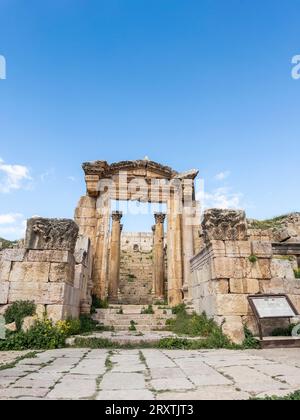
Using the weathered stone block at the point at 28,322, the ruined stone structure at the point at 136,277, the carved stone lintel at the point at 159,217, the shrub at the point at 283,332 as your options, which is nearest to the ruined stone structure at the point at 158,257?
the carved stone lintel at the point at 159,217

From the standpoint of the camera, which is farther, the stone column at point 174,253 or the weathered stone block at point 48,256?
the stone column at point 174,253

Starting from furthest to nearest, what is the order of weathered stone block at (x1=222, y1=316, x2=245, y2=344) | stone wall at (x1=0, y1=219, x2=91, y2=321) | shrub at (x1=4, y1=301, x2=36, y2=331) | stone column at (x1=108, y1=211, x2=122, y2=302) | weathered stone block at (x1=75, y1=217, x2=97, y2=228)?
1. stone column at (x1=108, y1=211, x2=122, y2=302)
2. weathered stone block at (x1=75, y1=217, x2=97, y2=228)
3. stone wall at (x1=0, y1=219, x2=91, y2=321)
4. shrub at (x1=4, y1=301, x2=36, y2=331)
5. weathered stone block at (x1=222, y1=316, x2=245, y2=344)

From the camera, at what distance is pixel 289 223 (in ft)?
62.8

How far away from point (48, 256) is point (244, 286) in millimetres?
4658

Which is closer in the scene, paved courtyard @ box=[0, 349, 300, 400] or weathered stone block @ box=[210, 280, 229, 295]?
paved courtyard @ box=[0, 349, 300, 400]

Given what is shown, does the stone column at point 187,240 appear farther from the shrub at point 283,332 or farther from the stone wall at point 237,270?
the shrub at point 283,332

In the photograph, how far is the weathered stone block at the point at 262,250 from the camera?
7402 millimetres

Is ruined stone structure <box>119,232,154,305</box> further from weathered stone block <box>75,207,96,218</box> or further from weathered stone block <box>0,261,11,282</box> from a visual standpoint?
weathered stone block <box>0,261,11,282</box>

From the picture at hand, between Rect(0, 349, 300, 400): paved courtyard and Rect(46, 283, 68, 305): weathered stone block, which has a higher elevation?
Rect(46, 283, 68, 305): weathered stone block

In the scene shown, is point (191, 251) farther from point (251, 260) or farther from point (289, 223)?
point (289, 223)

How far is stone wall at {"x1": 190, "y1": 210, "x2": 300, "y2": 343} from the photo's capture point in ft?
22.7

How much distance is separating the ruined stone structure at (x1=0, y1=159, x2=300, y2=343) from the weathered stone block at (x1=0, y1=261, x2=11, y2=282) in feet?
0.08

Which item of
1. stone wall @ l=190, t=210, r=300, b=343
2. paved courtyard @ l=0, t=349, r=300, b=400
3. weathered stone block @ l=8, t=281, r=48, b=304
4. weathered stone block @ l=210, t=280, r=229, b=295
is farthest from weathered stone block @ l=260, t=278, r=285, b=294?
weathered stone block @ l=8, t=281, r=48, b=304

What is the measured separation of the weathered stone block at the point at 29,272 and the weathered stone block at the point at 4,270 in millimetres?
86
